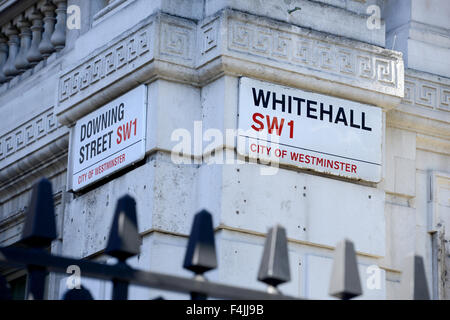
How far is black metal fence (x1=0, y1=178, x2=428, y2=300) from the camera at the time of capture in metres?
4.56

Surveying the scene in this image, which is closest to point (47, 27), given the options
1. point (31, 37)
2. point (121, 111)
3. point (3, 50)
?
point (31, 37)

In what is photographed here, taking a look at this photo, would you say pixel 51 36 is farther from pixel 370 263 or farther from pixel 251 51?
pixel 370 263

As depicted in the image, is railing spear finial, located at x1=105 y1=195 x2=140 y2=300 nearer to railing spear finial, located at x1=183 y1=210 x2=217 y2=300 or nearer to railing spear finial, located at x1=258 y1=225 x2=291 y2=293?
railing spear finial, located at x1=183 y1=210 x2=217 y2=300

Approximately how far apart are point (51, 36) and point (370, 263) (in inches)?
163

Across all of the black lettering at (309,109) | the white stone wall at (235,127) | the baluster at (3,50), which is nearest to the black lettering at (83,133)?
the white stone wall at (235,127)

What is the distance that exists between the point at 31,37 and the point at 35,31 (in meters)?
0.20

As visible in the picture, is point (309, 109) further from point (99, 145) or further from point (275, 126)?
point (99, 145)

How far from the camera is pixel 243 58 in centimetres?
919

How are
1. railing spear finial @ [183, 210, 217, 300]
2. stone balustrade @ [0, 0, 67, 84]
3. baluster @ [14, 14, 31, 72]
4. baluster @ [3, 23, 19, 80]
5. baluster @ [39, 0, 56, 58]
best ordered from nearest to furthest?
railing spear finial @ [183, 210, 217, 300] → stone balustrade @ [0, 0, 67, 84] → baluster @ [39, 0, 56, 58] → baluster @ [14, 14, 31, 72] → baluster @ [3, 23, 19, 80]

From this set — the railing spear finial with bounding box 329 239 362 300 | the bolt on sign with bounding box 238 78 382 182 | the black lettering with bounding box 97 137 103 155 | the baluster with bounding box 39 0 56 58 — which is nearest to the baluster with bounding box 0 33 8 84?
the baluster with bounding box 39 0 56 58

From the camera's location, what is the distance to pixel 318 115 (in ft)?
31.1
